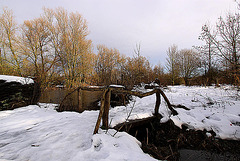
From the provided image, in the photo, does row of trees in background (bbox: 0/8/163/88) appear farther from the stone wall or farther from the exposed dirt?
the exposed dirt

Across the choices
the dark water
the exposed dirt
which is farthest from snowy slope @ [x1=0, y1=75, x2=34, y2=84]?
the dark water

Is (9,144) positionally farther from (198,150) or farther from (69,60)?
(69,60)

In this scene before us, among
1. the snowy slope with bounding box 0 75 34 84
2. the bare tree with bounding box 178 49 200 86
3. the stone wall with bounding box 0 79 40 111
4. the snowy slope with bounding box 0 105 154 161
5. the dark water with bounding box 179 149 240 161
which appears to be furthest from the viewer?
the bare tree with bounding box 178 49 200 86

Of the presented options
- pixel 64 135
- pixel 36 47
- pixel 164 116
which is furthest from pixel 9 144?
pixel 36 47

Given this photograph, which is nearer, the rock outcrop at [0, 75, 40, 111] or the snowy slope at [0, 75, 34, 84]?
the rock outcrop at [0, 75, 40, 111]

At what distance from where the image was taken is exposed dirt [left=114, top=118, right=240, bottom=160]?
1.96 meters

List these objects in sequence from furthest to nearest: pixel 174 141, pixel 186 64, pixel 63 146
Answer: pixel 186 64 → pixel 174 141 → pixel 63 146

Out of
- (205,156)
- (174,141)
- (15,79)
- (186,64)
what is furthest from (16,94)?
(186,64)

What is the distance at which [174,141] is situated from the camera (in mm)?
2490

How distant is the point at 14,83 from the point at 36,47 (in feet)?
28.9

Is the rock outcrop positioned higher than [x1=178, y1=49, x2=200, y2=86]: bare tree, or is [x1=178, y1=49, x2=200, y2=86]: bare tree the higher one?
[x1=178, y1=49, x2=200, y2=86]: bare tree

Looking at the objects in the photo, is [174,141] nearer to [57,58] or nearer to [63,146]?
[63,146]

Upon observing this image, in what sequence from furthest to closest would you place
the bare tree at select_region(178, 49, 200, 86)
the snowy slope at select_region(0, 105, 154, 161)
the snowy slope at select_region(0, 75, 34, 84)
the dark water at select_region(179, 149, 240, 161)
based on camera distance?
the bare tree at select_region(178, 49, 200, 86)
the snowy slope at select_region(0, 75, 34, 84)
the dark water at select_region(179, 149, 240, 161)
the snowy slope at select_region(0, 105, 154, 161)

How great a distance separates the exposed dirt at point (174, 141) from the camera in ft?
6.41
